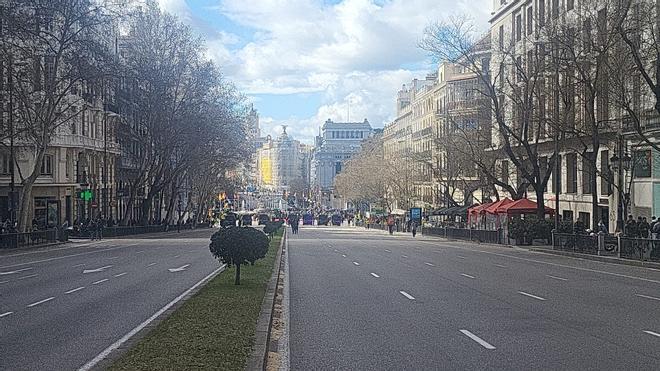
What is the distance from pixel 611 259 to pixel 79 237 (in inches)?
1636

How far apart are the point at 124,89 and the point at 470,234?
2952 centimetres

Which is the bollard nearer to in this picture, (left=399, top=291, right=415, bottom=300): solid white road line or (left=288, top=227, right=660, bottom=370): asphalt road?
(left=288, top=227, right=660, bottom=370): asphalt road

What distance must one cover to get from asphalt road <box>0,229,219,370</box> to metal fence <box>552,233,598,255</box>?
1790cm

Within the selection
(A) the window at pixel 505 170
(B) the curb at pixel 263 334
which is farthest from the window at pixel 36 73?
(A) the window at pixel 505 170

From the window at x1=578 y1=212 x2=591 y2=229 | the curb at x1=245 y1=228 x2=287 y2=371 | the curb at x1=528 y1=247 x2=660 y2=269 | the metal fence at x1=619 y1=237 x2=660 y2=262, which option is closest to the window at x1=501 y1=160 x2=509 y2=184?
the window at x1=578 y1=212 x2=591 y2=229

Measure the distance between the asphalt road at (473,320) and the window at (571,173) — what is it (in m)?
33.1

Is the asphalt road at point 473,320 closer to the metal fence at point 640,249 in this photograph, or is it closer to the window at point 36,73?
the metal fence at point 640,249

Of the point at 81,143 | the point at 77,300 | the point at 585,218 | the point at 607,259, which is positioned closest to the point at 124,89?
the point at 81,143

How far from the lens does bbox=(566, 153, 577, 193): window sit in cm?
6282

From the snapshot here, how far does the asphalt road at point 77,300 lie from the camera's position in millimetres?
12953

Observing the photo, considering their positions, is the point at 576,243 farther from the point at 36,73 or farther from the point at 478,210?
the point at 36,73

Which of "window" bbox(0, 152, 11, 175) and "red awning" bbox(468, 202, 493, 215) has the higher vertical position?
"window" bbox(0, 152, 11, 175)

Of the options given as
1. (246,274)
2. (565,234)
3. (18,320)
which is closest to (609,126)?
(565,234)

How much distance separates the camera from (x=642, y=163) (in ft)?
168
